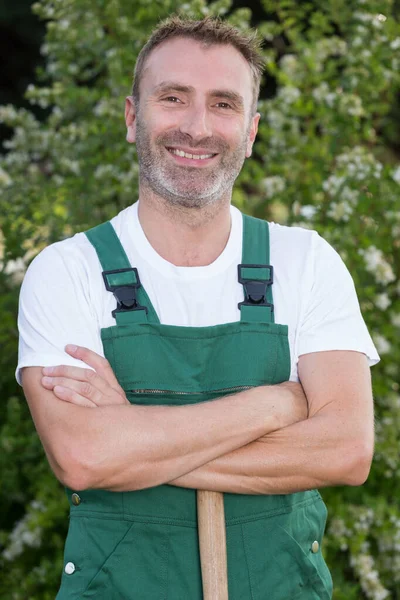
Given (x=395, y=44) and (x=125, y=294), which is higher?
(x=395, y=44)

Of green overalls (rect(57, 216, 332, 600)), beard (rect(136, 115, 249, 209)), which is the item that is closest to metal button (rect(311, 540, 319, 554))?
green overalls (rect(57, 216, 332, 600))

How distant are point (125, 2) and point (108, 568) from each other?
→ 3.57 m

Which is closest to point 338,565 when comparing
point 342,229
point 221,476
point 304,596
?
point 342,229

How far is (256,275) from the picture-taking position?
8.46 feet

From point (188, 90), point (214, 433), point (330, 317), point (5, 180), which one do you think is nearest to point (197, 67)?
point (188, 90)

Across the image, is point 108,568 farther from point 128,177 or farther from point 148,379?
point 128,177

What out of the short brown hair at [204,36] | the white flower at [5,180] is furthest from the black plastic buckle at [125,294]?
the white flower at [5,180]

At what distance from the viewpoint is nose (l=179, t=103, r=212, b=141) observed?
8.67ft

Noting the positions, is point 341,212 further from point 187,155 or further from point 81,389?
point 81,389

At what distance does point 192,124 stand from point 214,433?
874mm

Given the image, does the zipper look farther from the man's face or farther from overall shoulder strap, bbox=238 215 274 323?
the man's face

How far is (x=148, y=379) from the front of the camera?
244 cm

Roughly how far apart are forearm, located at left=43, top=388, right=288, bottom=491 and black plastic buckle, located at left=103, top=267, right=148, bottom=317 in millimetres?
273

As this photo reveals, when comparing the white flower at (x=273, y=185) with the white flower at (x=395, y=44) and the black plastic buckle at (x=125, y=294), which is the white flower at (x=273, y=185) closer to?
the white flower at (x=395, y=44)
